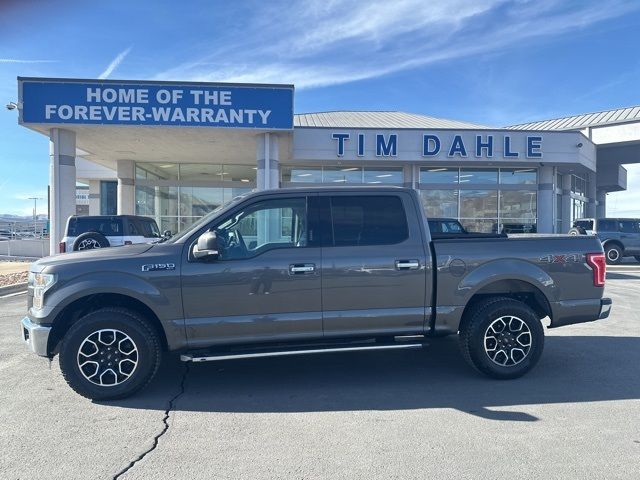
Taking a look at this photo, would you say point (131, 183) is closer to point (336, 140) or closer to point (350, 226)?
point (336, 140)

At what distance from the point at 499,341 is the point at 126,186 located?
21.2 meters

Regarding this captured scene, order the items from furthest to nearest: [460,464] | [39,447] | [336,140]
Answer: [336,140]
[39,447]
[460,464]

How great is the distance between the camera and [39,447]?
3.65 meters

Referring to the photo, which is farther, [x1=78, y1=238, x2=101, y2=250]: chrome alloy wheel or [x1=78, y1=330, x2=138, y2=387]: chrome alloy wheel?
[x1=78, y1=238, x2=101, y2=250]: chrome alloy wheel

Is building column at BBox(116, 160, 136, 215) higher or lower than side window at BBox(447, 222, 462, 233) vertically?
higher

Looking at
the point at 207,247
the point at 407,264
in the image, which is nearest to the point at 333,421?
the point at 407,264

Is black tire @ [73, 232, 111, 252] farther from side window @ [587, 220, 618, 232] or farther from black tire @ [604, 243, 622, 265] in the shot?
black tire @ [604, 243, 622, 265]

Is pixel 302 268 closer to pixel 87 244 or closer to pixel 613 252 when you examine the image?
pixel 87 244

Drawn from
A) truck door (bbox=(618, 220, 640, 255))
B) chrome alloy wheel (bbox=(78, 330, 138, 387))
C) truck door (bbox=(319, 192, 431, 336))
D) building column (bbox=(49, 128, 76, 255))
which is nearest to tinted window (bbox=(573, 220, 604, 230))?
truck door (bbox=(618, 220, 640, 255))

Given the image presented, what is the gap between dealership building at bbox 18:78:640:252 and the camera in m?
15.1

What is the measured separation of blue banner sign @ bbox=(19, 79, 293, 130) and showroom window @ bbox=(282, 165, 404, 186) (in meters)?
6.46

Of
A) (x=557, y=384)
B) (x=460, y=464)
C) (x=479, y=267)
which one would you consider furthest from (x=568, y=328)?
(x=460, y=464)

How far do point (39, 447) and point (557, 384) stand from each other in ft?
A: 15.7

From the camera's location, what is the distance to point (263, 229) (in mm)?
4918
